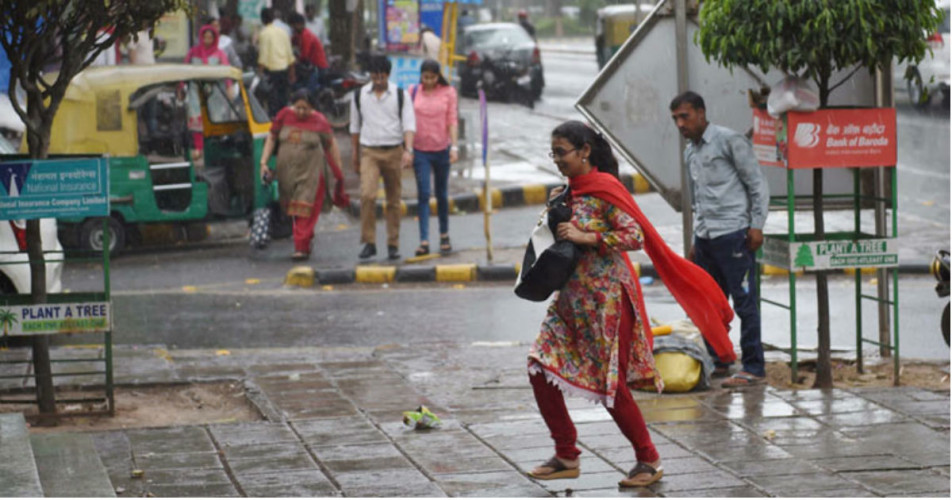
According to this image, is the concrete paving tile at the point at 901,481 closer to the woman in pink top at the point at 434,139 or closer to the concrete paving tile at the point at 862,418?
the concrete paving tile at the point at 862,418

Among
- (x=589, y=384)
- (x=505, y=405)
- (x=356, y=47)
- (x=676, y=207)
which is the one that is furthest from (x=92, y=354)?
(x=356, y=47)

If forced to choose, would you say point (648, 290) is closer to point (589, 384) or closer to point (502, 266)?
point (502, 266)

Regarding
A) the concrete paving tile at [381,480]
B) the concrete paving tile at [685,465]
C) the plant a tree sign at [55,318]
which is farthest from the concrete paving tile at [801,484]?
the plant a tree sign at [55,318]

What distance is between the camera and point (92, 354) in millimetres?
10336

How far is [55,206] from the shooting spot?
7.92 meters

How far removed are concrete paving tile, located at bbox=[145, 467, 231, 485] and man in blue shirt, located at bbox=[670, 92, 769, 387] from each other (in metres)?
3.25

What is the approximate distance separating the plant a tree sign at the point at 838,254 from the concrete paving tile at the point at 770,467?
191 centimetres

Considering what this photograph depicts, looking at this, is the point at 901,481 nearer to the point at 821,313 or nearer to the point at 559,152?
the point at 559,152

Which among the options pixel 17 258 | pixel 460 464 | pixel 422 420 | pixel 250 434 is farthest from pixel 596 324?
pixel 17 258

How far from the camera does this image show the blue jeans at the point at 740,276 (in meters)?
8.85

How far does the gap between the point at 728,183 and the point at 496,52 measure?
2317 centimetres

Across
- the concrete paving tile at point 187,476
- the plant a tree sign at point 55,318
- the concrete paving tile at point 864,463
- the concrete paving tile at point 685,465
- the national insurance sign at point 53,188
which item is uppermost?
the national insurance sign at point 53,188

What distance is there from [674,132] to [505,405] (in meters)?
2.40

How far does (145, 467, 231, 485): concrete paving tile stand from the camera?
6.82 meters
